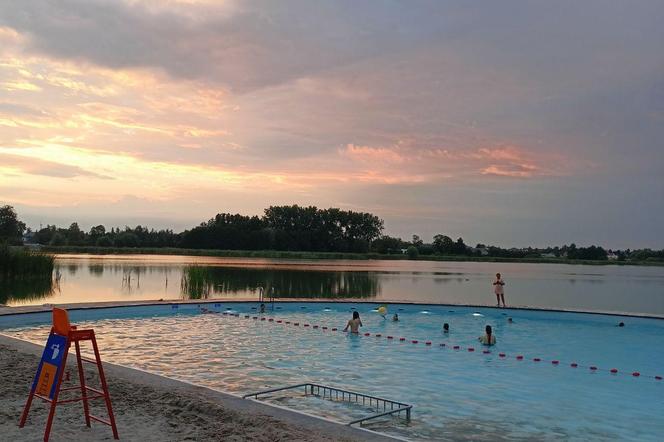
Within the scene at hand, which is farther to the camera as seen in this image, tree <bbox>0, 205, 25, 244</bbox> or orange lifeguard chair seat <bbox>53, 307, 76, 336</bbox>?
tree <bbox>0, 205, 25, 244</bbox>

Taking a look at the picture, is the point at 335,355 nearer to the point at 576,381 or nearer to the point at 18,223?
the point at 576,381

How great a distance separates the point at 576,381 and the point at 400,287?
22.7m

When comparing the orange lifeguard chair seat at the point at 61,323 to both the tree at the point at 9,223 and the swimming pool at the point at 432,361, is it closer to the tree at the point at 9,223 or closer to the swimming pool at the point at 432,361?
the swimming pool at the point at 432,361

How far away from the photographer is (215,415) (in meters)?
6.49

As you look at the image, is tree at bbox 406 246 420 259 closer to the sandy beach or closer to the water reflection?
the water reflection

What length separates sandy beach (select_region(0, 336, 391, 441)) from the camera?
5.75 metres

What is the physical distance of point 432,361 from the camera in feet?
42.8

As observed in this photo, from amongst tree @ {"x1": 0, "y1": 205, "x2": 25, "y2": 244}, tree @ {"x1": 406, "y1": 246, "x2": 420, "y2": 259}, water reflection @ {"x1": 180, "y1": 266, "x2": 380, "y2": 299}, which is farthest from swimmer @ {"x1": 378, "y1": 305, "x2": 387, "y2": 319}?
tree @ {"x1": 406, "y1": 246, "x2": 420, "y2": 259}

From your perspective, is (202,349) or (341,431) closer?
(341,431)

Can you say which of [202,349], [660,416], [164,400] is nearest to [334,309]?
[202,349]

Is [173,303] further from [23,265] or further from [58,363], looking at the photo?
[58,363]

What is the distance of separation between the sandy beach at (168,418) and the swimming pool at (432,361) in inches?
53.6

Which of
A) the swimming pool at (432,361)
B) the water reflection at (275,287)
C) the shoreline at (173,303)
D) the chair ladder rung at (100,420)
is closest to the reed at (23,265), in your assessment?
the water reflection at (275,287)

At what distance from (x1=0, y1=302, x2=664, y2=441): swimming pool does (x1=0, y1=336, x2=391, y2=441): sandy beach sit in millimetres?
1361
